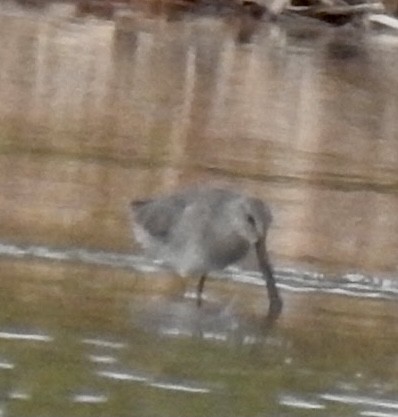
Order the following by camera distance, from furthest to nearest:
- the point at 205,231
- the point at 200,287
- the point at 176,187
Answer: the point at 176,187, the point at 200,287, the point at 205,231

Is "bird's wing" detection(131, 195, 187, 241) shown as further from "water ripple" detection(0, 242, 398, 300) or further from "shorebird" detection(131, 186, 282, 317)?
"water ripple" detection(0, 242, 398, 300)

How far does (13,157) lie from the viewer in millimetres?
2863

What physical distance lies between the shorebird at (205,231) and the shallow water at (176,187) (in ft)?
0.17

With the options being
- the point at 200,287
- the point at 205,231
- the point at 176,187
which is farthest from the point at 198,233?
the point at 176,187

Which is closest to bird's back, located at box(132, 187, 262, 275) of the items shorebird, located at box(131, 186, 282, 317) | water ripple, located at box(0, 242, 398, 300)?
shorebird, located at box(131, 186, 282, 317)

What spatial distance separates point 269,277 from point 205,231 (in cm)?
15

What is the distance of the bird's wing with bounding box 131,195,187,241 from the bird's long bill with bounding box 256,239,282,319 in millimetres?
111

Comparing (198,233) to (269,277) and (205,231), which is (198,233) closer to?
(205,231)

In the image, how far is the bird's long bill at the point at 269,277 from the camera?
1.97 metres

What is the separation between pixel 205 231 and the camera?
1.94 metres

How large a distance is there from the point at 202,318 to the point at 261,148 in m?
1.39

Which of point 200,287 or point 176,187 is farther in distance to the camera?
point 176,187

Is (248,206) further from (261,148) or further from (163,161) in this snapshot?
(261,148)

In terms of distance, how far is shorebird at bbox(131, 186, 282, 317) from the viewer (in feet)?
6.37
